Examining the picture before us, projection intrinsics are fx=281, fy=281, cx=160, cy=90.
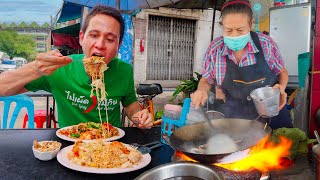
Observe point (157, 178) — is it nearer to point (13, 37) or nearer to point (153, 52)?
point (153, 52)

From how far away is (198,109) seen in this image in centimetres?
176

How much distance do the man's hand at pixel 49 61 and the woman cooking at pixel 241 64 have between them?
3.40 ft

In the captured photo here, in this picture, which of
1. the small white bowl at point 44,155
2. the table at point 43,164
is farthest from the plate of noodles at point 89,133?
the small white bowl at point 44,155

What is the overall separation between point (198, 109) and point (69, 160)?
816 millimetres

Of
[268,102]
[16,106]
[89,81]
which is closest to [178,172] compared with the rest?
[268,102]

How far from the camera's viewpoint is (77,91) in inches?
99.3

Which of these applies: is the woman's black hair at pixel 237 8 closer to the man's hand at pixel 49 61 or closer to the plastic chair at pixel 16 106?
the man's hand at pixel 49 61

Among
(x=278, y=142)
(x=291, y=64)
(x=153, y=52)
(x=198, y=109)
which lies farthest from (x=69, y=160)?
(x=153, y=52)

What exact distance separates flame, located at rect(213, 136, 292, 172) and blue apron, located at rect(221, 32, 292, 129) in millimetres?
680

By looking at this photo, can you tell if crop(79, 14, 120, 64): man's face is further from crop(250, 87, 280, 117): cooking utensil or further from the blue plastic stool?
crop(250, 87, 280, 117): cooking utensil

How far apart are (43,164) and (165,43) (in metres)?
7.82

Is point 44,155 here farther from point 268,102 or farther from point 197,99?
point 268,102

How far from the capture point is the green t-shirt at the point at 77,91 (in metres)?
2.52

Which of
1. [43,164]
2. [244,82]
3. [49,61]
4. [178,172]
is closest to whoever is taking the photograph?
[178,172]
